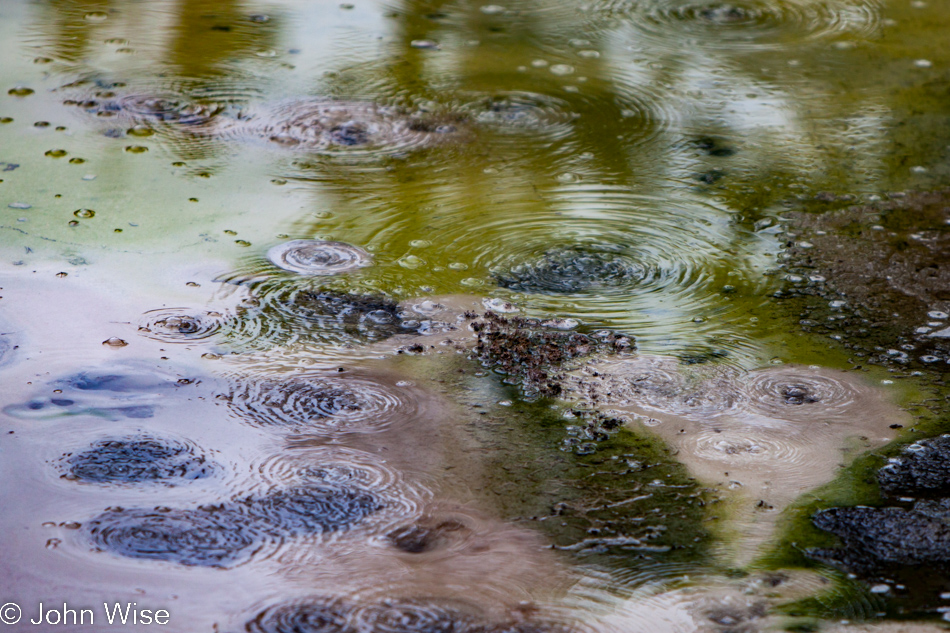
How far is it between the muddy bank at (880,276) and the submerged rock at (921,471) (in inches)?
13.5

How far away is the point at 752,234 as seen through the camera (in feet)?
9.66

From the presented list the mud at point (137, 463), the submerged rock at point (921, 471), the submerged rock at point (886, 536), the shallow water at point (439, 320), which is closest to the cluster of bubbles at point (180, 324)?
the shallow water at point (439, 320)

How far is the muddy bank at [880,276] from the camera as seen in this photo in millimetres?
2496

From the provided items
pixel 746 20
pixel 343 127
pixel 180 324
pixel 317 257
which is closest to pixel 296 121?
pixel 343 127

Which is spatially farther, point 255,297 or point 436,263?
point 436,263

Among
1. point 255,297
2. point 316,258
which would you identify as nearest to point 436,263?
point 316,258

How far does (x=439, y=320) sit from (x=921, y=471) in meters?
1.16

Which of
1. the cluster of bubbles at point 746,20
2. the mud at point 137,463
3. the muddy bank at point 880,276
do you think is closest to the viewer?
the mud at point 137,463

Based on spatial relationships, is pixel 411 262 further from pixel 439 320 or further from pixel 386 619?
pixel 386 619

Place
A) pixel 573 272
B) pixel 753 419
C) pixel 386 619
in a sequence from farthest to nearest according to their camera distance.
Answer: pixel 573 272 → pixel 753 419 → pixel 386 619

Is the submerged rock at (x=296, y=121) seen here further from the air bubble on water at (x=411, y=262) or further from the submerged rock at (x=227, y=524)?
the submerged rock at (x=227, y=524)

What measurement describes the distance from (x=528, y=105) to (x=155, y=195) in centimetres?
140

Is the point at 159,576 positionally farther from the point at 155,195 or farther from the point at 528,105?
the point at 528,105

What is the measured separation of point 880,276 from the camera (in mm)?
2746
